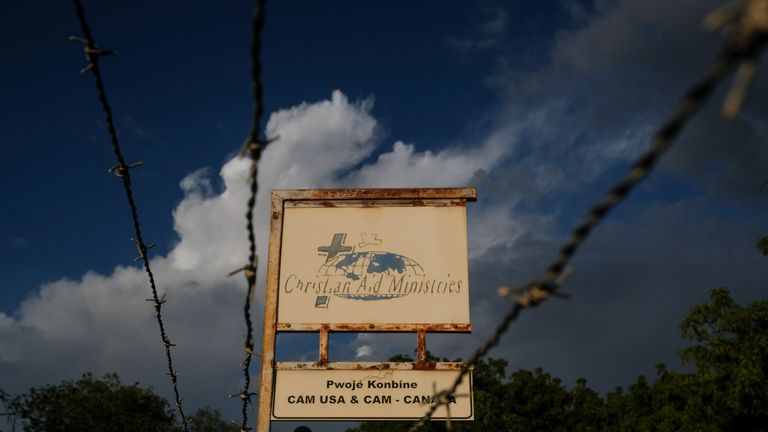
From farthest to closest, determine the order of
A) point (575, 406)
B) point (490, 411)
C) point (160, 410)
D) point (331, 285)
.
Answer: point (160, 410) < point (575, 406) < point (490, 411) < point (331, 285)

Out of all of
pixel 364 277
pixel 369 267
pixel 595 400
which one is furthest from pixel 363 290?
pixel 595 400

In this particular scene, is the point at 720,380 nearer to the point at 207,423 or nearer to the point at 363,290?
the point at 363,290

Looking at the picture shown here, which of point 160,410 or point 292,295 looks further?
point 160,410

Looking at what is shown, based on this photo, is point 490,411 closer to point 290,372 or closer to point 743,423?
point 743,423

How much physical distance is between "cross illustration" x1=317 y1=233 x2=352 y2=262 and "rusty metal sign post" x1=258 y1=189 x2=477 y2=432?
0.04ft

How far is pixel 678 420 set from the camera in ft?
73.5

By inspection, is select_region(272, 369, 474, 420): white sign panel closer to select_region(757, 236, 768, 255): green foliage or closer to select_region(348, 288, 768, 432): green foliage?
select_region(348, 288, 768, 432): green foliage

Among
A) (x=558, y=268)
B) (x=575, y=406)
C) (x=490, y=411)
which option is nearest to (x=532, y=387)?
(x=575, y=406)

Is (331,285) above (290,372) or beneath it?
above

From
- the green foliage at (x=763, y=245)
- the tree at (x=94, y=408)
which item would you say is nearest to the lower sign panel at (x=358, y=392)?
the green foliage at (x=763, y=245)

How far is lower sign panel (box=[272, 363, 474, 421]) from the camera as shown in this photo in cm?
677

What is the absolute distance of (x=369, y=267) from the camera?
24.3ft

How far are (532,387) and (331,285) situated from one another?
125ft

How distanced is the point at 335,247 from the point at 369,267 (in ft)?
1.56
